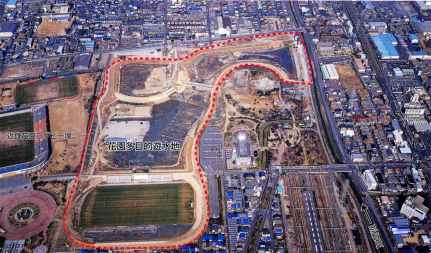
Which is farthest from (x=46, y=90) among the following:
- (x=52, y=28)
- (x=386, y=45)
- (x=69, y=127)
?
(x=386, y=45)

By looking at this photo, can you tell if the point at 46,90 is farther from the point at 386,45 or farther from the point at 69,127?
the point at 386,45

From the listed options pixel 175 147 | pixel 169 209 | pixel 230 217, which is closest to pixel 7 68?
pixel 175 147

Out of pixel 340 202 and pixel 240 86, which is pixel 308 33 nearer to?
pixel 240 86

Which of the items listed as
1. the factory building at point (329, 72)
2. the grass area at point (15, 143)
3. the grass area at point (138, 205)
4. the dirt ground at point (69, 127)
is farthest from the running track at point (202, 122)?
the grass area at point (15, 143)

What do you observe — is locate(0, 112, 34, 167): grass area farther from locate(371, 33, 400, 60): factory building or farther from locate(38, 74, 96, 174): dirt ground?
locate(371, 33, 400, 60): factory building

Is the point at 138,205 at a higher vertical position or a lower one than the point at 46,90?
lower

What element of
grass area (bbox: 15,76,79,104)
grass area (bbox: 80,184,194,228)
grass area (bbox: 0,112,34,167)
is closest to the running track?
grass area (bbox: 80,184,194,228)
